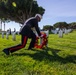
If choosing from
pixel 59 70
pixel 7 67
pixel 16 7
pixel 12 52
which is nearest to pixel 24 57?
pixel 12 52

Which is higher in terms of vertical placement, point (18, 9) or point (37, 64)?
point (18, 9)

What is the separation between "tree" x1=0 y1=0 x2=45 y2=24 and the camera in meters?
47.2

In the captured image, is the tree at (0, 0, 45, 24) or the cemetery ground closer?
the cemetery ground

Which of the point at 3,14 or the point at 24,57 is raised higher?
the point at 3,14

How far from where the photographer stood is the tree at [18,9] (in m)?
47.2

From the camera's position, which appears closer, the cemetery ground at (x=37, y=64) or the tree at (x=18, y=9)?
the cemetery ground at (x=37, y=64)

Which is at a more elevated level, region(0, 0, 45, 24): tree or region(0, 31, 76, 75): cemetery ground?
region(0, 0, 45, 24): tree

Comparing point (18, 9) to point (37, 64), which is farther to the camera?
point (18, 9)

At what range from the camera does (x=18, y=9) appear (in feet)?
156

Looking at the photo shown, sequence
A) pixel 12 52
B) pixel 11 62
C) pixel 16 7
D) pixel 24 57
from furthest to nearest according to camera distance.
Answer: pixel 16 7 < pixel 12 52 < pixel 24 57 < pixel 11 62

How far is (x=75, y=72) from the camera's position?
23.6 ft

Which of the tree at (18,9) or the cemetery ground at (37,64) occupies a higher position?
the tree at (18,9)

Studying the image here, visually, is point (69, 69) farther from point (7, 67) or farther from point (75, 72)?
point (7, 67)

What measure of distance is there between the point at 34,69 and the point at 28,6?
134ft
